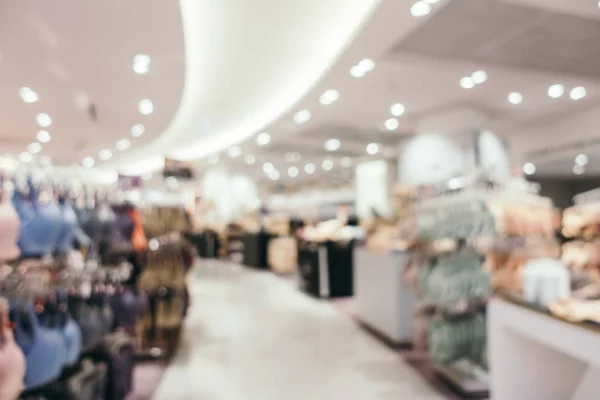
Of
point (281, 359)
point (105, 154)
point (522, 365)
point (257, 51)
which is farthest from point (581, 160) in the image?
point (105, 154)

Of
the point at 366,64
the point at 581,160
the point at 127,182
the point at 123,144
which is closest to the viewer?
the point at 127,182

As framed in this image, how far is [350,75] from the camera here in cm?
541

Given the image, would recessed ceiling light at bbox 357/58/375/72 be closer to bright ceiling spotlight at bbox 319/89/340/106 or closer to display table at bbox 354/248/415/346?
bright ceiling spotlight at bbox 319/89/340/106

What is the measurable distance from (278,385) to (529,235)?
2667mm

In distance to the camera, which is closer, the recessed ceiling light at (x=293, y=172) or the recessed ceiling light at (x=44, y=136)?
the recessed ceiling light at (x=44, y=136)

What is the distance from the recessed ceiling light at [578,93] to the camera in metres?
6.18

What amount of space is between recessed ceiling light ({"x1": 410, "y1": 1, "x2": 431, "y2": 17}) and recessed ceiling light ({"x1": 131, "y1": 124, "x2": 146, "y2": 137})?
21.3ft

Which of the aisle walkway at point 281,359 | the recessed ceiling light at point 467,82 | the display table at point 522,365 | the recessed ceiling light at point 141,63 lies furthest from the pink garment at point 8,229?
the recessed ceiling light at point 467,82

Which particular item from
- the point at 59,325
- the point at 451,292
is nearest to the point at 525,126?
the point at 451,292

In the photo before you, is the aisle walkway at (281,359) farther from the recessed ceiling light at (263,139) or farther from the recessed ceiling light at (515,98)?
the recessed ceiling light at (515,98)

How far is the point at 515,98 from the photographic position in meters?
6.73

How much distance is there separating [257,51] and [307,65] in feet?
2.46

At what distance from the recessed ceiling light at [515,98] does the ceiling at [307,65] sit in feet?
0.25

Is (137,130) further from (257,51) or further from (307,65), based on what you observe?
(307,65)
